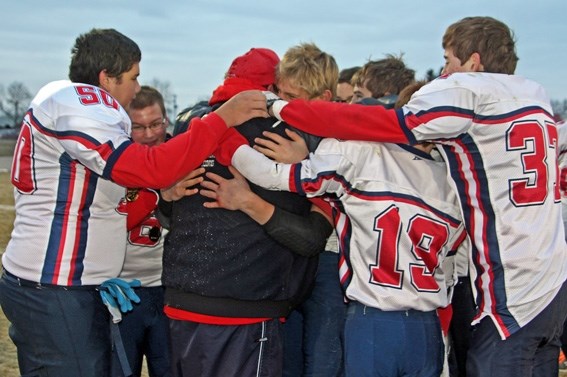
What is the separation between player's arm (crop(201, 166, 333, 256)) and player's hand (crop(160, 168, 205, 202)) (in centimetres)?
4

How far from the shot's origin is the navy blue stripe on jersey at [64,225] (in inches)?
128

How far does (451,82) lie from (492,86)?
18cm

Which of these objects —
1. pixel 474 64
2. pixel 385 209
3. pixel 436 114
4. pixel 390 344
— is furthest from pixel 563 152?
pixel 390 344

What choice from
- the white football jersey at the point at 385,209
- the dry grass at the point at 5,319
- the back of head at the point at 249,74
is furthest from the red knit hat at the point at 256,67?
the dry grass at the point at 5,319

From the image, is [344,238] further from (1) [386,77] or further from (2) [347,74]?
(2) [347,74]

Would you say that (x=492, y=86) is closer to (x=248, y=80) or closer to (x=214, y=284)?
(x=248, y=80)

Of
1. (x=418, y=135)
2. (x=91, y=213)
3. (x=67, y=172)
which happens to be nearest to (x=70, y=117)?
(x=67, y=172)

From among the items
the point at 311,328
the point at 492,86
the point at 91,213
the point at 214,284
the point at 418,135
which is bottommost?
the point at 311,328

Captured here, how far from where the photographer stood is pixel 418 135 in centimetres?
299

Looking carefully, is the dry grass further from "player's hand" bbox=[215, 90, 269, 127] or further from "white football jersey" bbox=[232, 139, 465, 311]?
"white football jersey" bbox=[232, 139, 465, 311]

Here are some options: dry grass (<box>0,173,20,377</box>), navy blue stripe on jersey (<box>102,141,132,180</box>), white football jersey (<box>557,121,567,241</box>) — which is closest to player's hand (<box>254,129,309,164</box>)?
navy blue stripe on jersey (<box>102,141,132,180</box>)

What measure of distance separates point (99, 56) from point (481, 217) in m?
2.01

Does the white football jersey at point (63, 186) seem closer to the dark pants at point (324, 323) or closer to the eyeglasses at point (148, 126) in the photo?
the eyeglasses at point (148, 126)

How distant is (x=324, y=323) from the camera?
3715 mm
